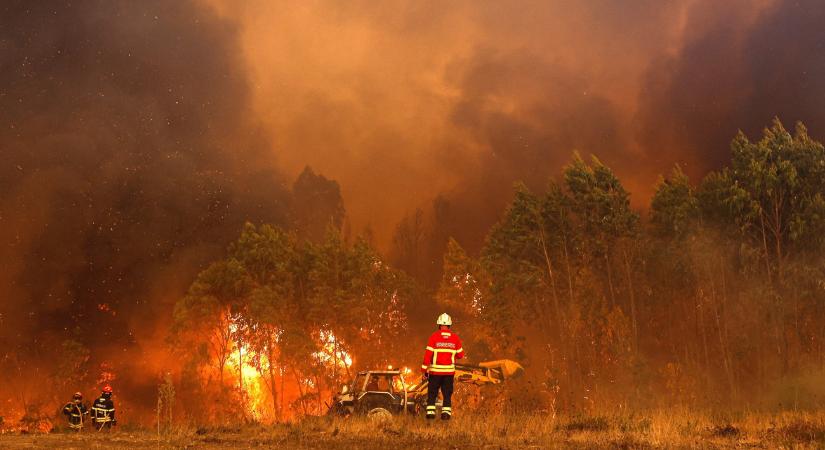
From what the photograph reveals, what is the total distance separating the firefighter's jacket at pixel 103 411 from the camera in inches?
841

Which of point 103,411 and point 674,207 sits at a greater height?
point 674,207

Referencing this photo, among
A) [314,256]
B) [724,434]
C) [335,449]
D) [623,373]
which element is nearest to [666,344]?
[623,373]

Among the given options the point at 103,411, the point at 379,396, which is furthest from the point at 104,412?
the point at 379,396

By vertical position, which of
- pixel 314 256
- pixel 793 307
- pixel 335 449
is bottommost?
pixel 335 449

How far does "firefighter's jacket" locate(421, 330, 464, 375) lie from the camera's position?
49.1ft

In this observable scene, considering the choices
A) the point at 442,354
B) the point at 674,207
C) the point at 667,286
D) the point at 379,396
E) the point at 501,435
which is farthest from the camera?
the point at 667,286

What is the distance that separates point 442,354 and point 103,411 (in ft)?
40.5

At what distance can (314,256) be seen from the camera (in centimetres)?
4231

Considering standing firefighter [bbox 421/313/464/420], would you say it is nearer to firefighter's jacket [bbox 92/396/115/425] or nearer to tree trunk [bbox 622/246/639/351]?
firefighter's jacket [bbox 92/396/115/425]

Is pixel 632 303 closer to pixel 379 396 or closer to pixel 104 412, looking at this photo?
pixel 379 396

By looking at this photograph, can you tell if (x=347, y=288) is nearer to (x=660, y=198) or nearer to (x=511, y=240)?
(x=511, y=240)

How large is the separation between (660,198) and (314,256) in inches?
772

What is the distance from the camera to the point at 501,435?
12.5 m

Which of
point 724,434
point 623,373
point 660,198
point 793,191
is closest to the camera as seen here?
point 724,434
